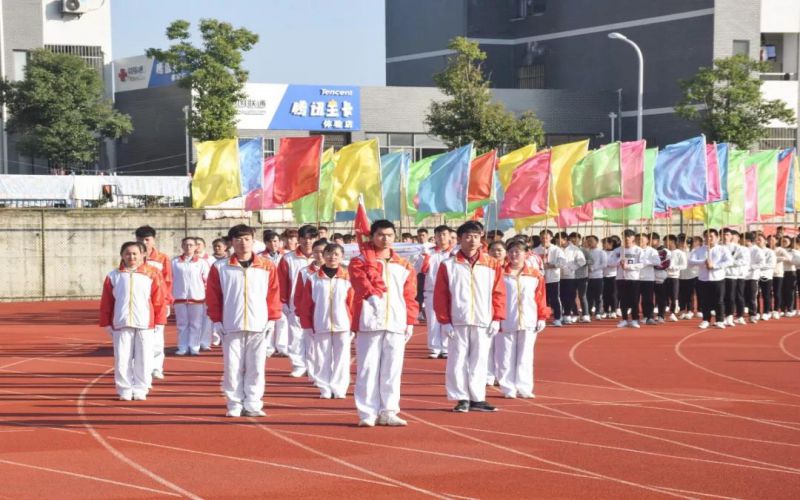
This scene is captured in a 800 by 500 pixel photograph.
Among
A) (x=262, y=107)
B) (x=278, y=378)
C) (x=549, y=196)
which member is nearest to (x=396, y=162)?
(x=549, y=196)

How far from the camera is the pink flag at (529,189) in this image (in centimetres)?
2305

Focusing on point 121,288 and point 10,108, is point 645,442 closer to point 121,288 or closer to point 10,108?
point 121,288

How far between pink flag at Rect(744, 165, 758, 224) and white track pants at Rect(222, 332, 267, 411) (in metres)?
16.2

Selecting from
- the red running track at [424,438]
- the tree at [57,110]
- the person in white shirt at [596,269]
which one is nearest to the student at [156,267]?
the red running track at [424,438]

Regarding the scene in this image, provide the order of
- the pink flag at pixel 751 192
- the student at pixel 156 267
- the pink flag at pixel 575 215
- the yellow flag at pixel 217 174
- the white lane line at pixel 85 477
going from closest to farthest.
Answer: the white lane line at pixel 85 477 < the student at pixel 156 267 < the yellow flag at pixel 217 174 < the pink flag at pixel 751 192 < the pink flag at pixel 575 215

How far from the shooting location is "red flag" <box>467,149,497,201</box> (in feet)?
78.3

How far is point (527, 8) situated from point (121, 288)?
5166cm

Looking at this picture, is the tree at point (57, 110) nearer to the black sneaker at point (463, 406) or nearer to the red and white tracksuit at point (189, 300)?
the red and white tracksuit at point (189, 300)

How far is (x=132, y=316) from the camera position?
1349 cm

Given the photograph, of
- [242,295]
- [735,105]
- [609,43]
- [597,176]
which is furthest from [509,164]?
[609,43]

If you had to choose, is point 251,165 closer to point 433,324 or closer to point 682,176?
point 433,324

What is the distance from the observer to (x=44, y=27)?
184ft

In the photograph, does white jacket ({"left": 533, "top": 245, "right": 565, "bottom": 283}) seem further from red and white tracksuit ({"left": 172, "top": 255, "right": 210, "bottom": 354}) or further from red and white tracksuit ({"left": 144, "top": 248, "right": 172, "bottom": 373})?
red and white tracksuit ({"left": 144, "top": 248, "right": 172, "bottom": 373})

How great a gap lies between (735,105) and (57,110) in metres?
26.9
